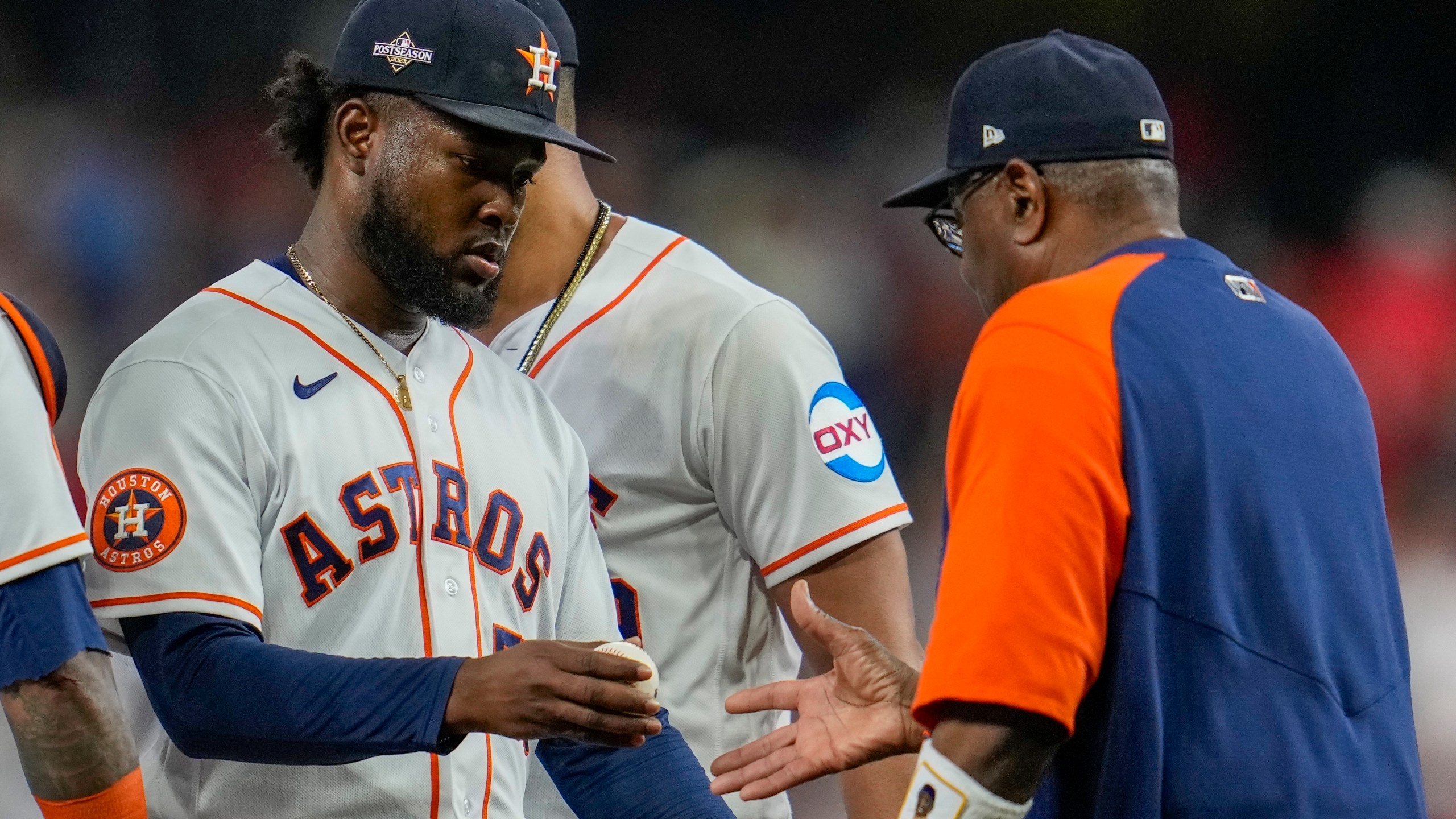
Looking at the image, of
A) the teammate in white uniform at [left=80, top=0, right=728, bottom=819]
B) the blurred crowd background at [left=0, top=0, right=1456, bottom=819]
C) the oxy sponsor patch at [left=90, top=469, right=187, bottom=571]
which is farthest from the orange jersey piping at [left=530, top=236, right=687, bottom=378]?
the blurred crowd background at [left=0, top=0, right=1456, bottom=819]

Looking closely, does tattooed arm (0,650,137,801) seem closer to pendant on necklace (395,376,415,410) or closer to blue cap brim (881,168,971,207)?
pendant on necklace (395,376,415,410)

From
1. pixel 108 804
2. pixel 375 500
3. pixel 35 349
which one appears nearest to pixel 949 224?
pixel 375 500

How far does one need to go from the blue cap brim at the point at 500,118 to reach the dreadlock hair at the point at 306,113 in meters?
→ 0.24

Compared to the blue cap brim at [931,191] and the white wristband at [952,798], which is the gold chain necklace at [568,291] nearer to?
the blue cap brim at [931,191]

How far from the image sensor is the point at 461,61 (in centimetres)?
189

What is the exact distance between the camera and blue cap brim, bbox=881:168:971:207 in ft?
5.88

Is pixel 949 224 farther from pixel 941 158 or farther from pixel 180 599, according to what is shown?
pixel 941 158

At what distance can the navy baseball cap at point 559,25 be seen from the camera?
2492mm

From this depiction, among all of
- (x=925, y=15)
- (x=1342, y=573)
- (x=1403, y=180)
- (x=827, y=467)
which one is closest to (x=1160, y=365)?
(x=1342, y=573)

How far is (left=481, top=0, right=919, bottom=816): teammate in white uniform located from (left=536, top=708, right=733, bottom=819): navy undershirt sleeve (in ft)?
0.97

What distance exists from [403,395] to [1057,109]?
90cm

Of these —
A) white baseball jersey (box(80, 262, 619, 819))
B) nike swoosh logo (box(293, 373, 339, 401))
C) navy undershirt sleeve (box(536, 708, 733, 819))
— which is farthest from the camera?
navy undershirt sleeve (box(536, 708, 733, 819))

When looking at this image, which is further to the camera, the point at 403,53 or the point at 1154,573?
the point at 403,53

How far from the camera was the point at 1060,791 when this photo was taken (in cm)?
140
